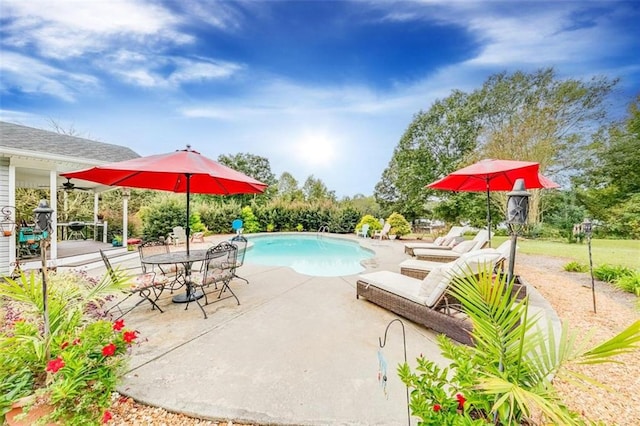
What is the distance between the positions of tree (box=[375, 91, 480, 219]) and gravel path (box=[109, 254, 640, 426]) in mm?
13340

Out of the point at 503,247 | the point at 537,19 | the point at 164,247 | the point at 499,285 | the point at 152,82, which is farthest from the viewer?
the point at 152,82

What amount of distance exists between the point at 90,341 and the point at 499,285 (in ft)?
9.95

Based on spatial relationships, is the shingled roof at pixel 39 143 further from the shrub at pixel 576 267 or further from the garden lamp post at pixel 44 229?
the shrub at pixel 576 267

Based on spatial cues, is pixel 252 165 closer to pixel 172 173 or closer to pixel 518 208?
pixel 172 173

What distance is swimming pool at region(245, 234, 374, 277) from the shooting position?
27.7ft

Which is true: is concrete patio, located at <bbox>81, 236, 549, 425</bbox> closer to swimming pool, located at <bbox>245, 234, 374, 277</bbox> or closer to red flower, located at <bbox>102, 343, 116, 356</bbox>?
red flower, located at <bbox>102, 343, 116, 356</bbox>

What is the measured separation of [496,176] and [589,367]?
14.0 ft

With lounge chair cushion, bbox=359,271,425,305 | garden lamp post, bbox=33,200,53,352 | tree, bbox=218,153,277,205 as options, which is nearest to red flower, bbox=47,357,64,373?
garden lamp post, bbox=33,200,53,352

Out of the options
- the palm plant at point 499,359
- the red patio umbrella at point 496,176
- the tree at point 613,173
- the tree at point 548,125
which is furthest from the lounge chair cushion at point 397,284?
the tree at point 613,173

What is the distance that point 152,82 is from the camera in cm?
980

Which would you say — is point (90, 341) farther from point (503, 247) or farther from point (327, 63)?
point (327, 63)

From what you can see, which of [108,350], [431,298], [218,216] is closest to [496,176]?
[431,298]

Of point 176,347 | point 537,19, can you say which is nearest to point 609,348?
point 176,347

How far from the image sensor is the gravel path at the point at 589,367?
6.66 ft
